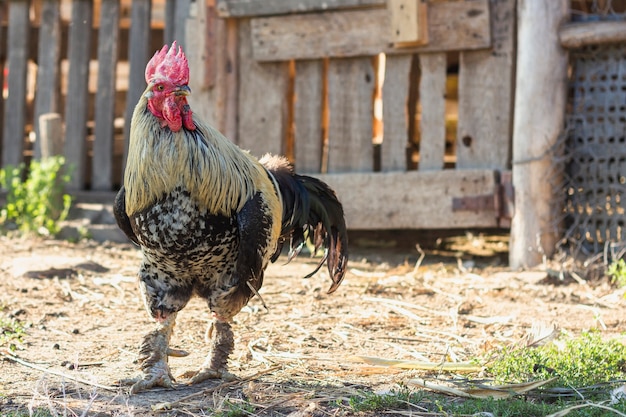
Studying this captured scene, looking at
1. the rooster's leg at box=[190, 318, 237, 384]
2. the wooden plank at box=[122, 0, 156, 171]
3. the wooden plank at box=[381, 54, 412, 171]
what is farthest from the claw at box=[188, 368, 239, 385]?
the wooden plank at box=[122, 0, 156, 171]

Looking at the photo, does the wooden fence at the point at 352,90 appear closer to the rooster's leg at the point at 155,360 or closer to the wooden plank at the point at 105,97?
the wooden plank at the point at 105,97

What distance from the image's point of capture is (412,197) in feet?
24.3

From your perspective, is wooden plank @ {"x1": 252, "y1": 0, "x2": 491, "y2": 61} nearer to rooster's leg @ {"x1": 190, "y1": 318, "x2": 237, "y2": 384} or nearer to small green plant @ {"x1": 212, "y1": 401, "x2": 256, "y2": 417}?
rooster's leg @ {"x1": 190, "y1": 318, "x2": 237, "y2": 384}

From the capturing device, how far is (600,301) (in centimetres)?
572

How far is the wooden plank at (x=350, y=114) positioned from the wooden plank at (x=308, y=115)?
0.12m

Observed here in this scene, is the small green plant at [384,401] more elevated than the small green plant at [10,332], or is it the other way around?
the small green plant at [384,401]

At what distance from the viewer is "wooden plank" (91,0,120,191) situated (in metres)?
8.84

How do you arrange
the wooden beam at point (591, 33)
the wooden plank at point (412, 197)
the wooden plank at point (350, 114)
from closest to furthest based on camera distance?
the wooden beam at point (591, 33)
the wooden plank at point (412, 197)
the wooden plank at point (350, 114)

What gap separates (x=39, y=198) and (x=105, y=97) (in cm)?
138

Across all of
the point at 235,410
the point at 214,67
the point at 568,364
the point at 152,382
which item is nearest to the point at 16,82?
the point at 214,67

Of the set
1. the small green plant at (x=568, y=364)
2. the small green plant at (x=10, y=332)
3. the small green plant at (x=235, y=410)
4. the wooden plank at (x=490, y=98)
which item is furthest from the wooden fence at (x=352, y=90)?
the small green plant at (x=235, y=410)

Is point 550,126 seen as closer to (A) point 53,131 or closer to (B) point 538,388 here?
(B) point 538,388

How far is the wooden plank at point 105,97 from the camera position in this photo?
29.0 ft

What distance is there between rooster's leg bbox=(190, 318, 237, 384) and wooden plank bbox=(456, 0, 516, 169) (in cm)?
365
